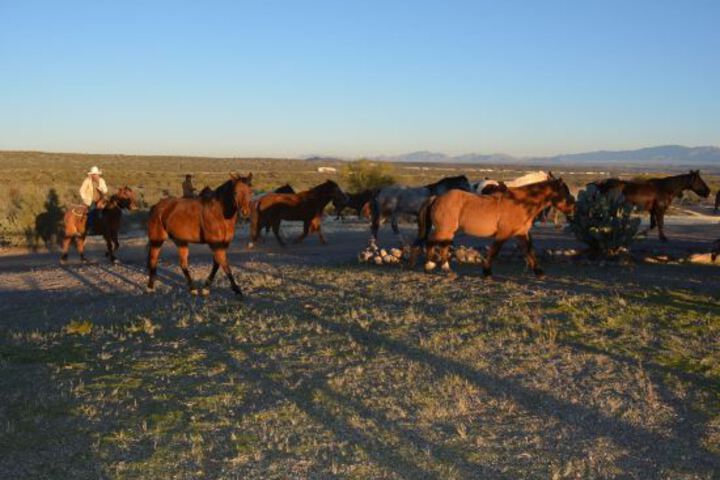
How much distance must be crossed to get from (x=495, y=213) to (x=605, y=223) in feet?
12.6

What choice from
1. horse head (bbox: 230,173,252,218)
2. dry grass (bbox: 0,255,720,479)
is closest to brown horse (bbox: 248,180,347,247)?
horse head (bbox: 230,173,252,218)

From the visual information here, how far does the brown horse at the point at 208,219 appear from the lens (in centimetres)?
996

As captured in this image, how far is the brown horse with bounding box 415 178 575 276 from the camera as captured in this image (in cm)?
1136

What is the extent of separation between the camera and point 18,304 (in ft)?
34.3

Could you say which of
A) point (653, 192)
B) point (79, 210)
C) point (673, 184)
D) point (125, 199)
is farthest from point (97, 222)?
point (673, 184)

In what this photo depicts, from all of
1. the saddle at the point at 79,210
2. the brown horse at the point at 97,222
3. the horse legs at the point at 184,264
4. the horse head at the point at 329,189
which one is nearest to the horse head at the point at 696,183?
the horse head at the point at 329,189

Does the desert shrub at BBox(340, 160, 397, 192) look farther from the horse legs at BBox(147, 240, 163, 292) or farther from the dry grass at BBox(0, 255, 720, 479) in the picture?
the dry grass at BBox(0, 255, 720, 479)

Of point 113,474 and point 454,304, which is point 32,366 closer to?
point 113,474

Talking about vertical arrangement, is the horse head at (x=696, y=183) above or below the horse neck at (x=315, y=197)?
above

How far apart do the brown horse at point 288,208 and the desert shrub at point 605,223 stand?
6952 mm

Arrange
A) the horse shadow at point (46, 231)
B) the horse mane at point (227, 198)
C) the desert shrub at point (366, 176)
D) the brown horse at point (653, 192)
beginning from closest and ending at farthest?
the horse mane at point (227, 198)
the brown horse at point (653, 192)
the horse shadow at point (46, 231)
the desert shrub at point (366, 176)

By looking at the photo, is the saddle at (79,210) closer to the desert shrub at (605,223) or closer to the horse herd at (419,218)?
the horse herd at (419,218)

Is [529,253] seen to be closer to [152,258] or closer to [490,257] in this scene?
[490,257]

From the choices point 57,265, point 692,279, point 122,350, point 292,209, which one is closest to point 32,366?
point 122,350
